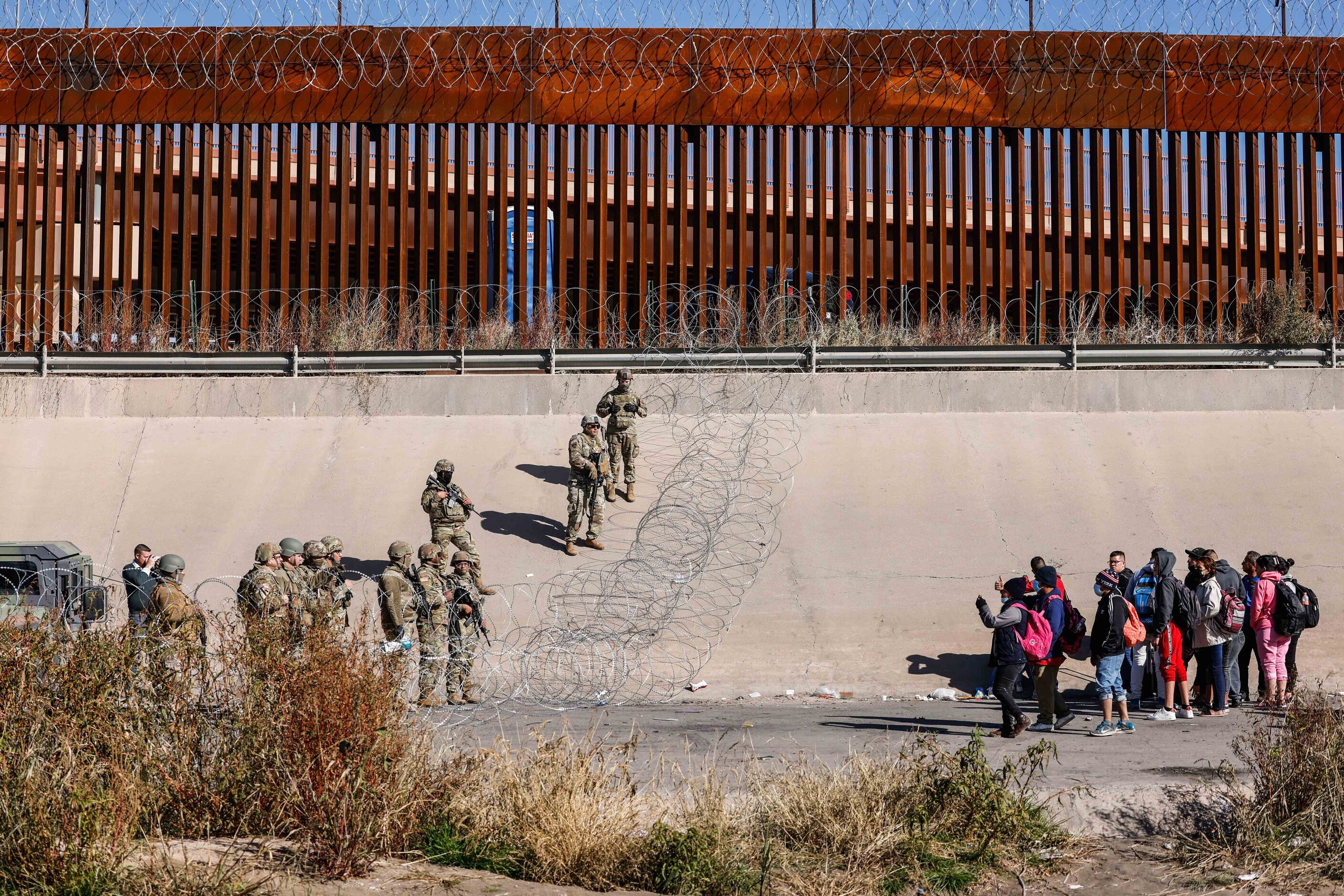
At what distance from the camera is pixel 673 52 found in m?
20.2

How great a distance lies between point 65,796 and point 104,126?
1651 centimetres

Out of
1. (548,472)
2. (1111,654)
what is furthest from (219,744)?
(548,472)

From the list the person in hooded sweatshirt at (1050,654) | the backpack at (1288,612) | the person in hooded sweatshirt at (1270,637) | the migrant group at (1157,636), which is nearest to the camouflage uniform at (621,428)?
the migrant group at (1157,636)

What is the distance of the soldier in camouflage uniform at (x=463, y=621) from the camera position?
1056 cm

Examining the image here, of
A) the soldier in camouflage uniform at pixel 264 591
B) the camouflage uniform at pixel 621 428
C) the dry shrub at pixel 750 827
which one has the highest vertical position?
the camouflage uniform at pixel 621 428

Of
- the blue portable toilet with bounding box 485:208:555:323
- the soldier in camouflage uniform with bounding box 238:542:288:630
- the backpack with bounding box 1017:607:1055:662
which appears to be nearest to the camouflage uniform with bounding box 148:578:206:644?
the soldier in camouflage uniform with bounding box 238:542:288:630

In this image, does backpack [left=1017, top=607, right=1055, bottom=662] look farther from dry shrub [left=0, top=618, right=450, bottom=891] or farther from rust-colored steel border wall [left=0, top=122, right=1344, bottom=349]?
rust-colored steel border wall [left=0, top=122, right=1344, bottom=349]

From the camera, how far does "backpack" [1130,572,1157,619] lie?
11.1 metres

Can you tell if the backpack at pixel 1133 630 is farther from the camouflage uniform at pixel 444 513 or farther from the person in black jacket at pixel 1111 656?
the camouflage uniform at pixel 444 513

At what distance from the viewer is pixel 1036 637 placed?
1005 cm

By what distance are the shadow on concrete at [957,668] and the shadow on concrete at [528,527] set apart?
3.91 metres

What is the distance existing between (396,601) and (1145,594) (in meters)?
6.09

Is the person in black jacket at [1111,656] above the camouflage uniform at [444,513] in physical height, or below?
below

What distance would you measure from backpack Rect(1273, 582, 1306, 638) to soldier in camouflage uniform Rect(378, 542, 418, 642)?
6.97 metres
